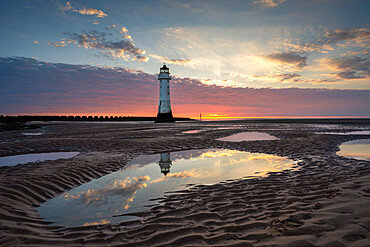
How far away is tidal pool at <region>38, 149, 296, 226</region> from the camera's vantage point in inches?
186

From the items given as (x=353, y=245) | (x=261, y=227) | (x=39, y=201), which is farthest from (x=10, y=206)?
(x=353, y=245)

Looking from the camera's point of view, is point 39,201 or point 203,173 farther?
point 203,173

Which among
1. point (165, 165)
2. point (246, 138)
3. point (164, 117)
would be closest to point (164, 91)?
point (164, 117)

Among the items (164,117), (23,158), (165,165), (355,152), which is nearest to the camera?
(165,165)

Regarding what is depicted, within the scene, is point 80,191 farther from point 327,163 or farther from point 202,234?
point 327,163

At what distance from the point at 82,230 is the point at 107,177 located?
395cm

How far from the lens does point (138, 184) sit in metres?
6.74

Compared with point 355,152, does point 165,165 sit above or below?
below

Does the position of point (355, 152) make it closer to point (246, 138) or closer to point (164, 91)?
point (246, 138)

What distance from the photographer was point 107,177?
775 centimetres

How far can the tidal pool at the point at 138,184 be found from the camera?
15.5 feet

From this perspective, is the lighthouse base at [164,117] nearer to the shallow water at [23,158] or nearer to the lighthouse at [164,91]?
the lighthouse at [164,91]

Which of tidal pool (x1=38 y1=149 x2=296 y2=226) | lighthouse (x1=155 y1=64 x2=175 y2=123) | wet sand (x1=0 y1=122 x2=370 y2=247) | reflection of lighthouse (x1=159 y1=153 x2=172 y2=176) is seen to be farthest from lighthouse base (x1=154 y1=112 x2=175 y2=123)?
wet sand (x1=0 y1=122 x2=370 y2=247)

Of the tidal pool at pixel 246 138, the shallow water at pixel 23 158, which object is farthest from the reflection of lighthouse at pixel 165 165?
the tidal pool at pixel 246 138
